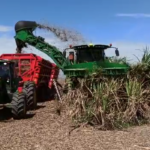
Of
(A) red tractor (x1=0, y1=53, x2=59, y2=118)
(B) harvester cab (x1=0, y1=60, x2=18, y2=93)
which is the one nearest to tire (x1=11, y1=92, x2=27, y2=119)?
(A) red tractor (x1=0, y1=53, x2=59, y2=118)

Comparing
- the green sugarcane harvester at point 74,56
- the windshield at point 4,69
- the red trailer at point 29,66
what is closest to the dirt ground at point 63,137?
the green sugarcane harvester at point 74,56

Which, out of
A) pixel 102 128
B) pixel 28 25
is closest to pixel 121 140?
pixel 102 128

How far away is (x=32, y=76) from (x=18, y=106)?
4.56m

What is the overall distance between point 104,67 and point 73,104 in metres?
1.43

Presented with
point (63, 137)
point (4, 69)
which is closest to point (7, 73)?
point (4, 69)

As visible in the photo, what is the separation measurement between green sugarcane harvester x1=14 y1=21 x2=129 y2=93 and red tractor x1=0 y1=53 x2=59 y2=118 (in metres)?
0.80

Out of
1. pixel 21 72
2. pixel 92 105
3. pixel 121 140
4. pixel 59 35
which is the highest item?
pixel 59 35

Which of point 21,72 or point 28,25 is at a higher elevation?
point 28,25

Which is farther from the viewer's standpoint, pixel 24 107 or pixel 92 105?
pixel 24 107

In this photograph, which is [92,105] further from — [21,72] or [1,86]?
[21,72]

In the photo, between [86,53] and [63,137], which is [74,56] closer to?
[86,53]

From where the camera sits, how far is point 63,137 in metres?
7.86

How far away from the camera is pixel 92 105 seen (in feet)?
31.7

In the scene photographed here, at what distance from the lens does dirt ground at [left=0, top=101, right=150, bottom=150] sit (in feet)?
22.9
